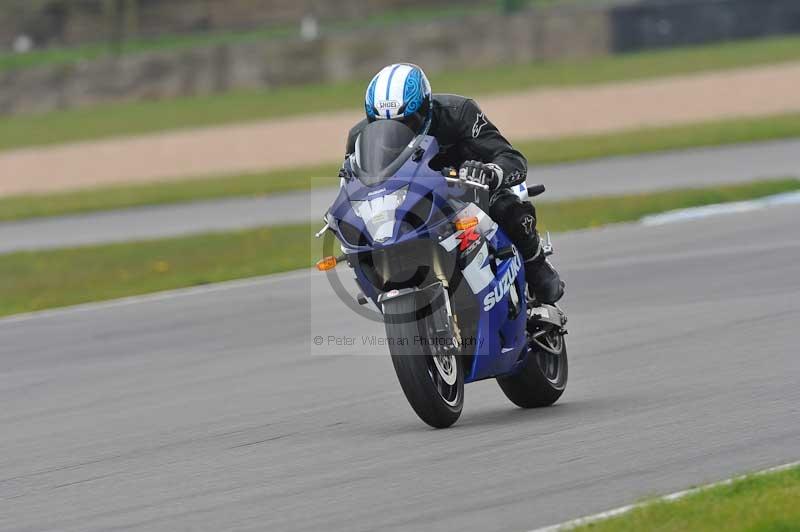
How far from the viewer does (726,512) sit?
5.01m

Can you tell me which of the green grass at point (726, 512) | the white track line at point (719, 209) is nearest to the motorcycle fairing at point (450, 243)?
the green grass at point (726, 512)

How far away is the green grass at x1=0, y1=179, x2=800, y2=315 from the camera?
14.8m

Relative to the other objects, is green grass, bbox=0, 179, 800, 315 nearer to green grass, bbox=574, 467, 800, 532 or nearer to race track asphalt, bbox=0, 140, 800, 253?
race track asphalt, bbox=0, 140, 800, 253

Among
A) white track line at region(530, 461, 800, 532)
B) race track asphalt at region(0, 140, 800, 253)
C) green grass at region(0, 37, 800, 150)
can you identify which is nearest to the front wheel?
white track line at region(530, 461, 800, 532)

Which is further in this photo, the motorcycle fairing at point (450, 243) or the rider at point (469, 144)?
the rider at point (469, 144)

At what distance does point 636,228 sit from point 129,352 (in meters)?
6.19

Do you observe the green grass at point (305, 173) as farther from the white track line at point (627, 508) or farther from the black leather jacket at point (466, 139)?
the white track line at point (627, 508)

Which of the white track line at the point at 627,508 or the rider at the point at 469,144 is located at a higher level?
the rider at the point at 469,144

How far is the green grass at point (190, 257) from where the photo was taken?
48.6 feet

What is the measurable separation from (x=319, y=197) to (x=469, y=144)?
14223mm

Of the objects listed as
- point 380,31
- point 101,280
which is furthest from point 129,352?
point 380,31

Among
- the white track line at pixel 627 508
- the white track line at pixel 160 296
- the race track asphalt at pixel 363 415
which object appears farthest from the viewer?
the white track line at pixel 160 296

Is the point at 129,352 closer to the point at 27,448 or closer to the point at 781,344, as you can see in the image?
the point at 27,448

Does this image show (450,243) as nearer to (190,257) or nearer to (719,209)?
(719,209)
